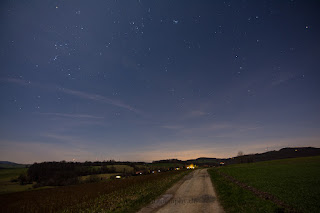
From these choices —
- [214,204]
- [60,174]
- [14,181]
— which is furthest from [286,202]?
[14,181]

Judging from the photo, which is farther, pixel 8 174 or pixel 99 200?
pixel 8 174

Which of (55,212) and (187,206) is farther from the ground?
(187,206)

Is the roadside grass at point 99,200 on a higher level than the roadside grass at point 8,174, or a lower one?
higher

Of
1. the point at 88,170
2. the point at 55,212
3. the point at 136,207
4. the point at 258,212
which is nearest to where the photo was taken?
the point at 258,212

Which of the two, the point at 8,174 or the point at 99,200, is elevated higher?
the point at 99,200

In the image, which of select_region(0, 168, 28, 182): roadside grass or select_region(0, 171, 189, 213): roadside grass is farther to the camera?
select_region(0, 168, 28, 182): roadside grass

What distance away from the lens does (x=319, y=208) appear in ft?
39.1

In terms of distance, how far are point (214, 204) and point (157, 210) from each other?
4.64m

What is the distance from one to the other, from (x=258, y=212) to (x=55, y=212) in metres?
19.1

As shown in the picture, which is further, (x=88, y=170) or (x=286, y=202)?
(x=88, y=170)

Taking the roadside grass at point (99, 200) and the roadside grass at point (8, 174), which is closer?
the roadside grass at point (99, 200)

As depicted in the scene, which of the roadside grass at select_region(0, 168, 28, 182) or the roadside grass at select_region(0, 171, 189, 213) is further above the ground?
the roadside grass at select_region(0, 171, 189, 213)

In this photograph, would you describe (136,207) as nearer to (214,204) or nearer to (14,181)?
(214,204)

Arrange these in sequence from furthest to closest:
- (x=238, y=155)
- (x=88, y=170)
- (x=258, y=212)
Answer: (x=238, y=155)
(x=88, y=170)
(x=258, y=212)
